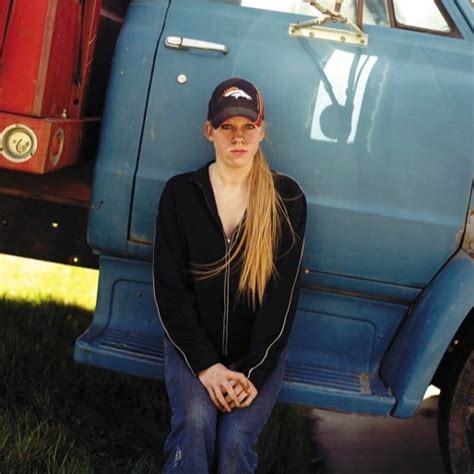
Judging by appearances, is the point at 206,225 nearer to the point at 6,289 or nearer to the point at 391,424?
the point at 391,424

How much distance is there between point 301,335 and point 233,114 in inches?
33.0

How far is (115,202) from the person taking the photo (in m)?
2.91

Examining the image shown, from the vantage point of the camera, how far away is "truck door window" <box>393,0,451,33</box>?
294cm

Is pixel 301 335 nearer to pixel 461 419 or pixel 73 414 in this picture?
pixel 461 419

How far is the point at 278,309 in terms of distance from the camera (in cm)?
264

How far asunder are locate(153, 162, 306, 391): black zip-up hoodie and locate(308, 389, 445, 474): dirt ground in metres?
1.00

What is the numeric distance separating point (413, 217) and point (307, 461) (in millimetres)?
1126

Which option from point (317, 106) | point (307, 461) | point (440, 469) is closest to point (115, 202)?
point (317, 106)

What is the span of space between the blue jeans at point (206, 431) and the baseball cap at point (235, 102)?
0.75 meters

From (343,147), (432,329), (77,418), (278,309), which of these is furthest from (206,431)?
(343,147)

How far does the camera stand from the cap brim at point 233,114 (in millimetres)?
2576

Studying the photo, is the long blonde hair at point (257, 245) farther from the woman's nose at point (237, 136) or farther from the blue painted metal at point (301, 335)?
the blue painted metal at point (301, 335)

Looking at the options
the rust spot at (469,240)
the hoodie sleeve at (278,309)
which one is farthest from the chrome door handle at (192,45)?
the rust spot at (469,240)

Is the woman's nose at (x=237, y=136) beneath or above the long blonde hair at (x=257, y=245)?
above
